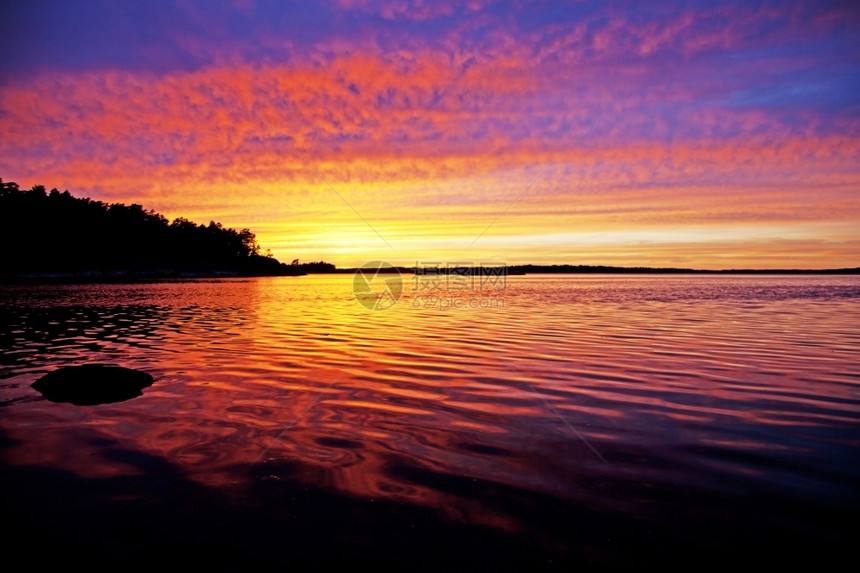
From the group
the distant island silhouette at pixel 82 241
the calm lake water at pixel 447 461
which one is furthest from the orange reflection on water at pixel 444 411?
the distant island silhouette at pixel 82 241

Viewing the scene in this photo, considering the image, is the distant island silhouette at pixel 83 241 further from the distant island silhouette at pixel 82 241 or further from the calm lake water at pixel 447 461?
the calm lake water at pixel 447 461

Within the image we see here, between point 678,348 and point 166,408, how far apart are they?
14578mm

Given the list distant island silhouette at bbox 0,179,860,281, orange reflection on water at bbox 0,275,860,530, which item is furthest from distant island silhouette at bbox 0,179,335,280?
orange reflection on water at bbox 0,275,860,530

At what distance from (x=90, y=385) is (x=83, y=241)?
148 metres

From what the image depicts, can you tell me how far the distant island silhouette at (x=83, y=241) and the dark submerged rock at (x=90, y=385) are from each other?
130m

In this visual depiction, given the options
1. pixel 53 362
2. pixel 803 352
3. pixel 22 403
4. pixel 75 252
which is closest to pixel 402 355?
pixel 22 403

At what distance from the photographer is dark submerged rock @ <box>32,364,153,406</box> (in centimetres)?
929

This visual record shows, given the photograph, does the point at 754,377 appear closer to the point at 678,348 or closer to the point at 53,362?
the point at 678,348

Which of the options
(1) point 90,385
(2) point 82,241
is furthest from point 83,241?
(1) point 90,385

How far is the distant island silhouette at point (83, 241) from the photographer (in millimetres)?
114312

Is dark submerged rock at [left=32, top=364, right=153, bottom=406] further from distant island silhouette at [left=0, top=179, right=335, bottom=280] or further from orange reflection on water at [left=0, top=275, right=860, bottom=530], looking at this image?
distant island silhouette at [left=0, top=179, right=335, bottom=280]

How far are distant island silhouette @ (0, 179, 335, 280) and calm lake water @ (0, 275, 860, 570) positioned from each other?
133386 mm

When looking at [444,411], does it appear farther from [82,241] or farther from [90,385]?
[82,241]

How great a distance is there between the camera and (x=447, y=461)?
6191mm
